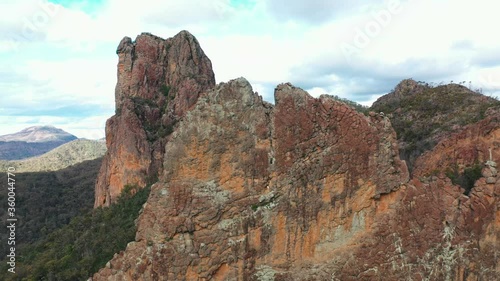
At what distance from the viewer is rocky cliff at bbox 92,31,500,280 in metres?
15.6

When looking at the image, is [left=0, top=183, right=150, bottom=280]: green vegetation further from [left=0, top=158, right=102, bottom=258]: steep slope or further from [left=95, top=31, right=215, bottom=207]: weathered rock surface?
[left=0, top=158, right=102, bottom=258]: steep slope

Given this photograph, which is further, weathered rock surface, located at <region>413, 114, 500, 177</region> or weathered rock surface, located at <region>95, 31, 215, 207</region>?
weathered rock surface, located at <region>95, 31, 215, 207</region>

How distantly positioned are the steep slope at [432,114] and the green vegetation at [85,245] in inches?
1192

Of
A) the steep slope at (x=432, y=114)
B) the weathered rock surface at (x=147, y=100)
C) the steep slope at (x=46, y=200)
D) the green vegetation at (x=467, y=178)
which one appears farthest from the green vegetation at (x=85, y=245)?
the steep slope at (x=432, y=114)

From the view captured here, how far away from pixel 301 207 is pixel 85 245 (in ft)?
115

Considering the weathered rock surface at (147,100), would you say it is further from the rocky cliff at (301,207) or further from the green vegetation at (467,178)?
the green vegetation at (467,178)

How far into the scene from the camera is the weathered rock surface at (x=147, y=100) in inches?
1971

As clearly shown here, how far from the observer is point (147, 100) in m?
56.1

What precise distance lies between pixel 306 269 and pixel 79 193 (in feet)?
271

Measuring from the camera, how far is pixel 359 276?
1547 cm

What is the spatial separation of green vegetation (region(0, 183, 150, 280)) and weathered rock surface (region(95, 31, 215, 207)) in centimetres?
338

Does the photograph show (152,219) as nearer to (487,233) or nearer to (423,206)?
(423,206)

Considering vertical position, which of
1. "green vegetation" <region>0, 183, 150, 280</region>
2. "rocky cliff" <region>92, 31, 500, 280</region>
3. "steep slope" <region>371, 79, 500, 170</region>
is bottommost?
"green vegetation" <region>0, 183, 150, 280</region>

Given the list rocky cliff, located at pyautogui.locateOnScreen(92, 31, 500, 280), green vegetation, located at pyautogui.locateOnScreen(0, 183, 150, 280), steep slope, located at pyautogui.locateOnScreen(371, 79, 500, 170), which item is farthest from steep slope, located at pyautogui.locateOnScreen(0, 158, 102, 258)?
steep slope, located at pyautogui.locateOnScreen(371, 79, 500, 170)
